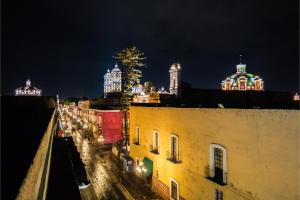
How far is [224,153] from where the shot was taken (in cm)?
1084

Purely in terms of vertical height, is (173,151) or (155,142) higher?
(155,142)

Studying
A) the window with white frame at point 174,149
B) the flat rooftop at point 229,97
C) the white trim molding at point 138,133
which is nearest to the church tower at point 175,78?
the flat rooftop at point 229,97

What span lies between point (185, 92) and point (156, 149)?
46.4 feet

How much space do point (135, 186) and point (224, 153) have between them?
1059 centimetres

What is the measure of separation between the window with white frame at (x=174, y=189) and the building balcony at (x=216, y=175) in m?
3.76

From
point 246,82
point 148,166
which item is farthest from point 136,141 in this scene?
point 246,82

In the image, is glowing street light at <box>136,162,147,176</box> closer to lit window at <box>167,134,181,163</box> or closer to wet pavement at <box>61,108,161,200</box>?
wet pavement at <box>61,108,161,200</box>

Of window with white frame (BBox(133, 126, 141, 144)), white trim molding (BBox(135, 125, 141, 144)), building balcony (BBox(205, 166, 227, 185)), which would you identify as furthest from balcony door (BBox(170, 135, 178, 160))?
window with white frame (BBox(133, 126, 141, 144))

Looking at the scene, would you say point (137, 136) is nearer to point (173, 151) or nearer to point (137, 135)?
point (137, 135)

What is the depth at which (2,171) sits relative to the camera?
138 centimetres

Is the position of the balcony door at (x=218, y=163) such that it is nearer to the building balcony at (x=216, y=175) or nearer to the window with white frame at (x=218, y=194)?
the building balcony at (x=216, y=175)

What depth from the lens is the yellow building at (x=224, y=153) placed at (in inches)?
323

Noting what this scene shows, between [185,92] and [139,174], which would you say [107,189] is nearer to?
[139,174]

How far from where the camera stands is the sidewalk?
54.5 feet
